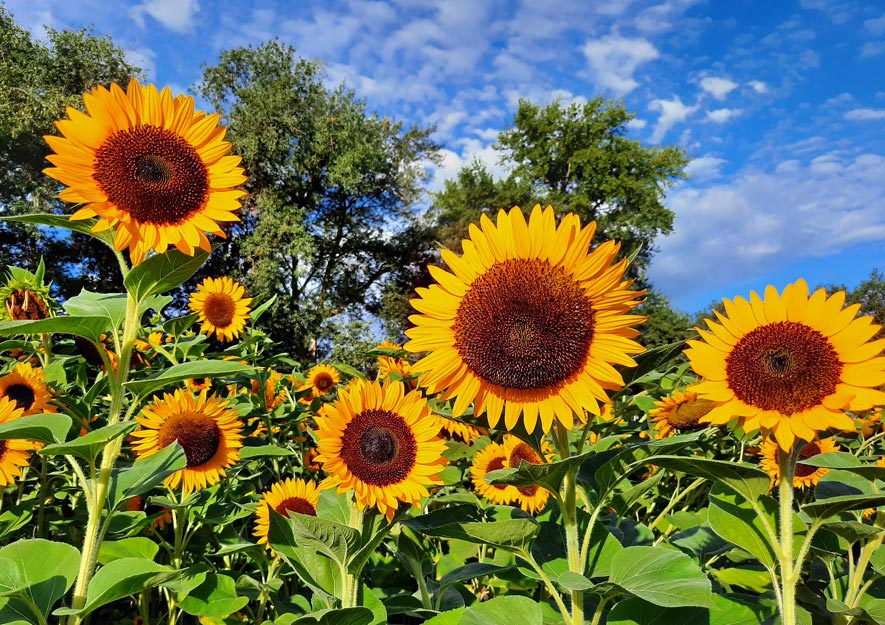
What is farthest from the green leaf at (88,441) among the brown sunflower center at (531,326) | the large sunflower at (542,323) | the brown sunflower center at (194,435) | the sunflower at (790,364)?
the sunflower at (790,364)

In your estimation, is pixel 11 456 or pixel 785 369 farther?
pixel 11 456

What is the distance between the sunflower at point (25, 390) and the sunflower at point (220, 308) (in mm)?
1662

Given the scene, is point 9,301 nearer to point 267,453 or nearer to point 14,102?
point 267,453

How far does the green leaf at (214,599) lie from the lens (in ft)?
5.47

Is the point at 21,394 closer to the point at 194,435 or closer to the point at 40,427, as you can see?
the point at 194,435

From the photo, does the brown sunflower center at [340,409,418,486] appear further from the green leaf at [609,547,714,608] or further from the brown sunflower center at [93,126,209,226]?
the brown sunflower center at [93,126,209,226]

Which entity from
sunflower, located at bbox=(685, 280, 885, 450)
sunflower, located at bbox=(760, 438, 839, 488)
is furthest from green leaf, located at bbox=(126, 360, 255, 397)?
sunflower, located at bbox=(760, 438, 839, 488)

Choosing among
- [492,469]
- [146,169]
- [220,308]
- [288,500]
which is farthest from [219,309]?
[146,169]

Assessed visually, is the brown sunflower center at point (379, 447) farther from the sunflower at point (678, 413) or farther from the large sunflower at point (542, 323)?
the sunflower at point (678, 413)

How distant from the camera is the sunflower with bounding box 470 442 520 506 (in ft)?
7.97

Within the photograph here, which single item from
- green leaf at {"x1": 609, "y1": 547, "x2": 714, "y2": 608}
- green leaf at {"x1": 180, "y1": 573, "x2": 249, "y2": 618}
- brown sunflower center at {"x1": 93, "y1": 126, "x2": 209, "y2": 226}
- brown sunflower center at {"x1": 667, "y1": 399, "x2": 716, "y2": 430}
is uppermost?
brown sunflower center at {"x1": 93, "y1": 126, "x2": 209, "y2": 226}

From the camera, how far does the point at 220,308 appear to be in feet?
12.5

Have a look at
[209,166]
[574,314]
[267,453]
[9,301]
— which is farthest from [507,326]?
[9,301]

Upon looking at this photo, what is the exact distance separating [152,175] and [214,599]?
1235 mm
